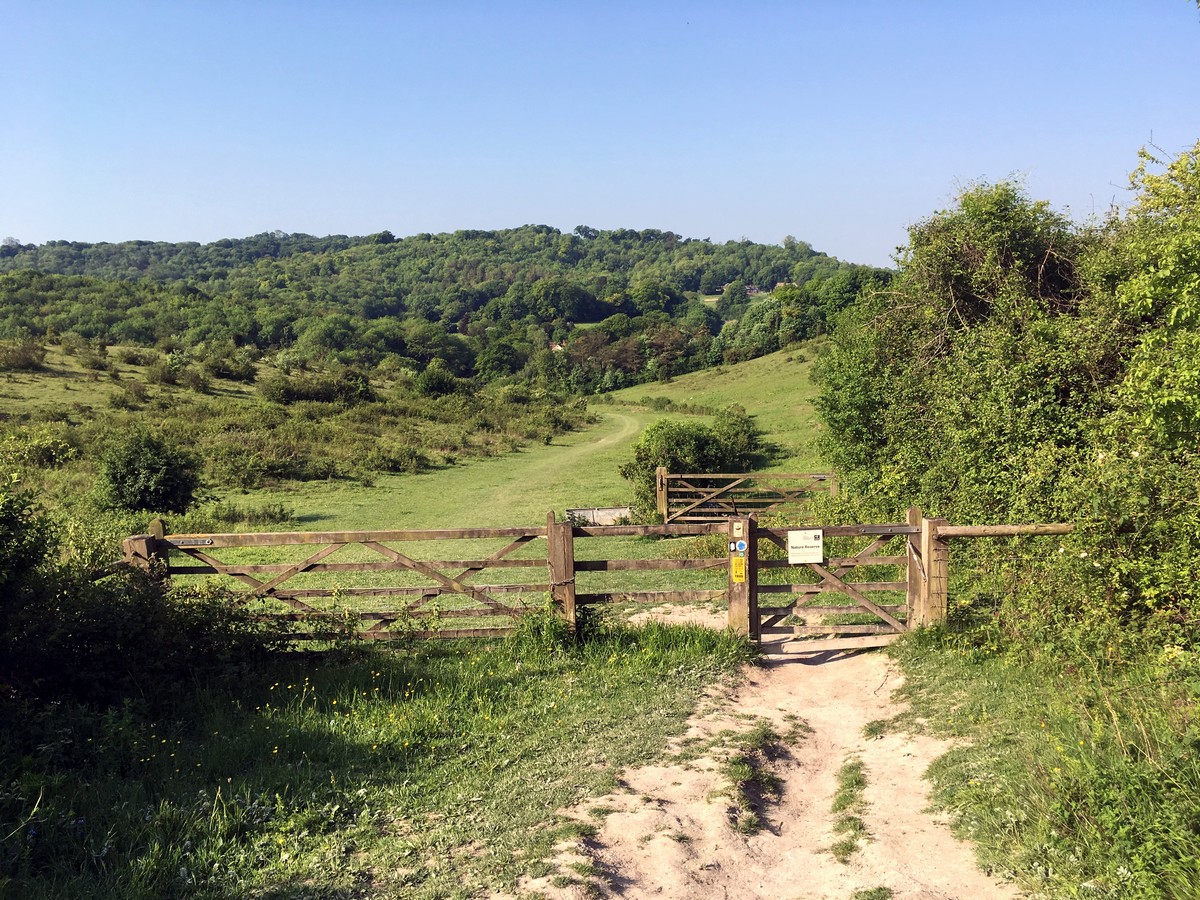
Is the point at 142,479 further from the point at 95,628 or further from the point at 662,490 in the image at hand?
the point at 95,628

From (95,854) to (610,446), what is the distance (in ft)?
136

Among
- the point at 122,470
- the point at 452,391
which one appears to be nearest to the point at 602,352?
the point at 452,391

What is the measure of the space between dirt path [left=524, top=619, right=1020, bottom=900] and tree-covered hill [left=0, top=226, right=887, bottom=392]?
5404 cm

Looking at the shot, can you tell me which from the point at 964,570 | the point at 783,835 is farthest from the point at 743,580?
the point at 783,835

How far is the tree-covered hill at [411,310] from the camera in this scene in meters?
71.8

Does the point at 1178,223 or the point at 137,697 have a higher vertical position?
the point at 1178,223

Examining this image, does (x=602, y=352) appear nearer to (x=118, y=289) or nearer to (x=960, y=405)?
(x=118, y=289)

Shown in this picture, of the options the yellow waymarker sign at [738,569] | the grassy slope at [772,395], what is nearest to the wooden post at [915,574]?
the yellow waymarker sign at [738,569]

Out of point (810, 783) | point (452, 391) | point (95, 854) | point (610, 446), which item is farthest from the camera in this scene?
point (452, 391)

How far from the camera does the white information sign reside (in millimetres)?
8845

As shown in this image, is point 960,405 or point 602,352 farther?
point 602,352

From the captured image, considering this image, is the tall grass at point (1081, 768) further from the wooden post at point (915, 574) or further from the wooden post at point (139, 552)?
the wooden post at point (139, 552)

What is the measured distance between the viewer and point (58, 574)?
7.30 metres

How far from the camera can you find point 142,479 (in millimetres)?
23141
